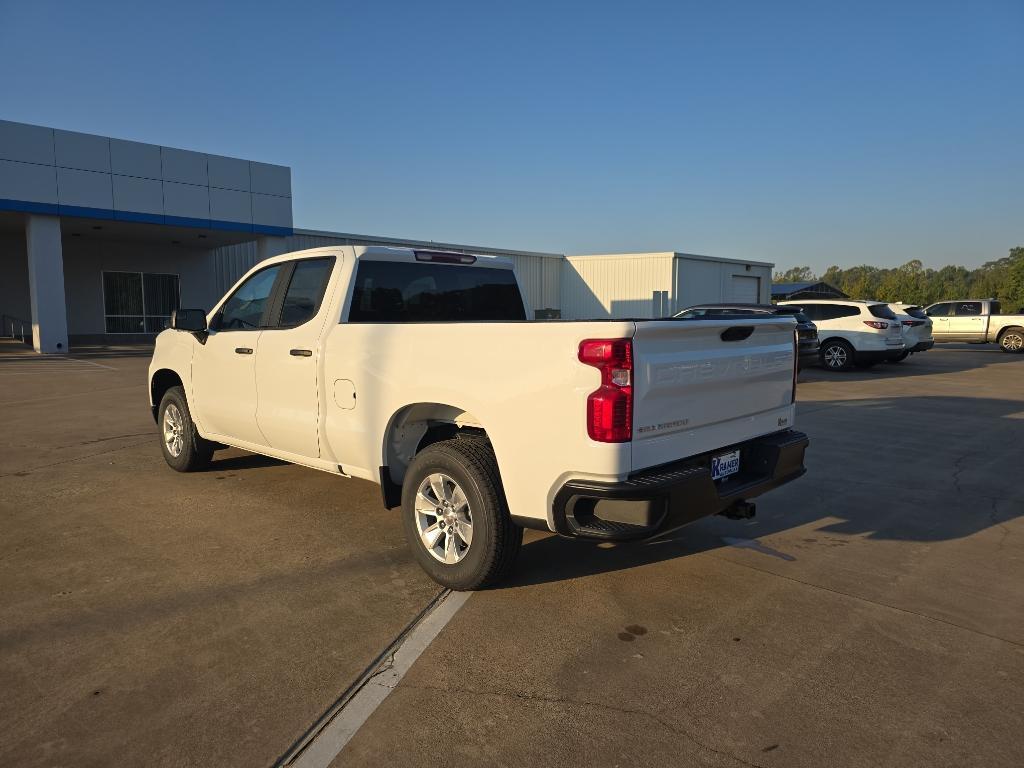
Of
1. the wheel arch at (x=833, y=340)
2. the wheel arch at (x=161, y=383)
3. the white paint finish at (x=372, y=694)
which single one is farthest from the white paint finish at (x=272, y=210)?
the white paint finish at (x=372, y=694)

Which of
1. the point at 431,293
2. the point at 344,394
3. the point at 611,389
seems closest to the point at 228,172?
the point at 431,293

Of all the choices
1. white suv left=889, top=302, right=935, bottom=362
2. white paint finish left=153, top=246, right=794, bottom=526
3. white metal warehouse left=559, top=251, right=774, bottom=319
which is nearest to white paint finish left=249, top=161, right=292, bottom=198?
white metal warehouse left=559, top=251, right=774, bottom=319

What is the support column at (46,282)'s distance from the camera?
69.3ft

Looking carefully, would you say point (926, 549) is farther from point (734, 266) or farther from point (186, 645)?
point (734, 266)

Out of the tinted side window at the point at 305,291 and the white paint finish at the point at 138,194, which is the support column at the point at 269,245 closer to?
the white paint finish at the point at 138,194

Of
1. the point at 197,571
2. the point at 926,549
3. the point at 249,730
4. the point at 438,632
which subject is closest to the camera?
the point at 249,730

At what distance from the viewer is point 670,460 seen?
3410 millimetres

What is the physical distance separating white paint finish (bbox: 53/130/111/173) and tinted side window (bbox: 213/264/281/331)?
784 inches

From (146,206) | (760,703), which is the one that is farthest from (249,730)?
(146,206)

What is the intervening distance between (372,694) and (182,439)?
14.5 feet

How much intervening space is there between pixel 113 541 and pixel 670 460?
149 inches

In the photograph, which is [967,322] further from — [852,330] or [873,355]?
[852,330]

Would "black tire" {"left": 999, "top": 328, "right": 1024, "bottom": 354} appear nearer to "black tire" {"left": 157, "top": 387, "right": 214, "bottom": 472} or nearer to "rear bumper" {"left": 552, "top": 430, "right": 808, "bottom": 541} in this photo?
"rear bumper" {"left": 552, "top": 430, "right": 808, "bottom": 541}

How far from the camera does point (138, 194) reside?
22.3 meters
